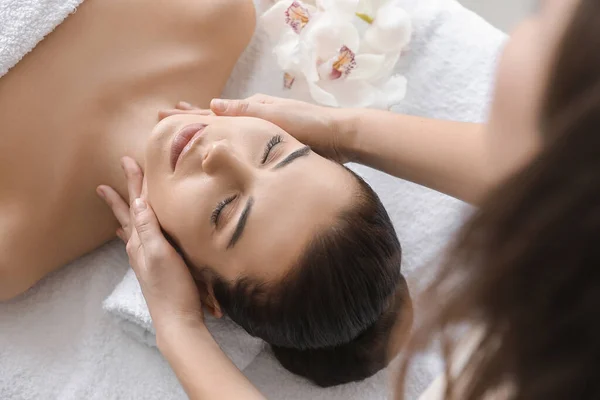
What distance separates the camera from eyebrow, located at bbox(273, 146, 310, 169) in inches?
33.4

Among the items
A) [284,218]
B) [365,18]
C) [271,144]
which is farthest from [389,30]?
[284,218]

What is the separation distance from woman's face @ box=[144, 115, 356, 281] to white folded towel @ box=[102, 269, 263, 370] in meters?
0.18

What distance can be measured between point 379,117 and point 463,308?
0.56m

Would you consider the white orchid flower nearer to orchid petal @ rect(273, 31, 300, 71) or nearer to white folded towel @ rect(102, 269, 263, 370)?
orchid petal @ rect(273, 31, 300, 71)

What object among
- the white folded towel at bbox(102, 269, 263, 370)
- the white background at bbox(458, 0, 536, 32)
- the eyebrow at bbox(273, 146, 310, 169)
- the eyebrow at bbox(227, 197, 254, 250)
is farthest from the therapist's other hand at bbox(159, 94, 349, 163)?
the white background at bbox(458, 0, 536, 32)

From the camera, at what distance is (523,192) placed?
1.36 feet

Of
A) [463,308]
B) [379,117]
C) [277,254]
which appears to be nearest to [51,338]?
[277,254]

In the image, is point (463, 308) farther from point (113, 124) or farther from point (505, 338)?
point (113, 124)

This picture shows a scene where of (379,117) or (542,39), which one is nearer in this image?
(542,39)

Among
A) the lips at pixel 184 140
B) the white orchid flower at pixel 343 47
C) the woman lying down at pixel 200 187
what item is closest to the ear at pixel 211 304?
the woman lying down at pixel 200 187

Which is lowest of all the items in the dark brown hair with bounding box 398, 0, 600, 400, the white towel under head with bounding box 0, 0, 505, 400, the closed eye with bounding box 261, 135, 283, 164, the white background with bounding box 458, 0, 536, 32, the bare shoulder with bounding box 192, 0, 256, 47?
the white towel under head with bounding box 0, 0, 505, 400

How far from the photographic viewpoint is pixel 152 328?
99 centimetres

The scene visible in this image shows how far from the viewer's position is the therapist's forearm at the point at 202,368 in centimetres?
82

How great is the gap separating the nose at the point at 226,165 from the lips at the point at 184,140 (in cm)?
6
